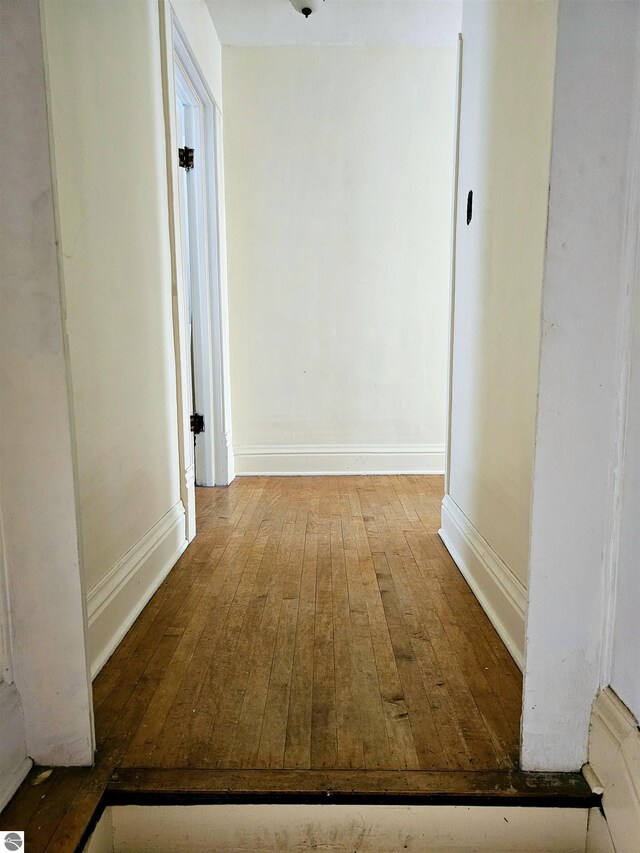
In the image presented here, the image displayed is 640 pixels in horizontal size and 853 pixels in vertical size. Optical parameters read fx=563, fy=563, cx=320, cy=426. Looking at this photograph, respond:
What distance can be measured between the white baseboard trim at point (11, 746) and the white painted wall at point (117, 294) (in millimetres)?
339

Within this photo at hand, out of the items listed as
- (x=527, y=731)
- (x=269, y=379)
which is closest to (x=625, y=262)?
(x=527, y=731)

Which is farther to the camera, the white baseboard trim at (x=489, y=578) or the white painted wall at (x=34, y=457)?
the white baseboard trim at (x=489, y=578)

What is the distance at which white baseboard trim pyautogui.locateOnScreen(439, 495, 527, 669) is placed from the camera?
1.50 meters

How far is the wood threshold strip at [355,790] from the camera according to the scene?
1031 mm

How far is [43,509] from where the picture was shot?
1035 millimetres

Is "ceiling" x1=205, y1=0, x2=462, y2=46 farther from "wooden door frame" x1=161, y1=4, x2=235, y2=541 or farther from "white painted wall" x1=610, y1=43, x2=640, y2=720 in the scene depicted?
"white painted wall" x1=610, y1=43, x2=640, y2=720

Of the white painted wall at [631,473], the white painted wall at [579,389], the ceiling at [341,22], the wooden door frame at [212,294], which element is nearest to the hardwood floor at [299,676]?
the white painted wall at [579,389]

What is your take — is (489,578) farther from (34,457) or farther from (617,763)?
(34,457)

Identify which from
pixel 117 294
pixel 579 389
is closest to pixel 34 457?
pixel 117 294

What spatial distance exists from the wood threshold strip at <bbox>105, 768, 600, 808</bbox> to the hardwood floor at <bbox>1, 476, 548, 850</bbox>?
1.0 inches

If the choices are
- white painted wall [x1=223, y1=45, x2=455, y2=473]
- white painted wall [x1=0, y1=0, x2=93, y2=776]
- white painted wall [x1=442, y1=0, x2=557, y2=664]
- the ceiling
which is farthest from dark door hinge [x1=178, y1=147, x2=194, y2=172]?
white painted wall [x1=0, y1=0, x2=93, y2=776]

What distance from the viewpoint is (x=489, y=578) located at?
5.77ft

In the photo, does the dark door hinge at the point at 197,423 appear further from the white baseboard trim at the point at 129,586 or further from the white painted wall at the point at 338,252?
the white baseboard trim at the point at 129,586

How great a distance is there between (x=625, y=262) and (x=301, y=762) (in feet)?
3.64
